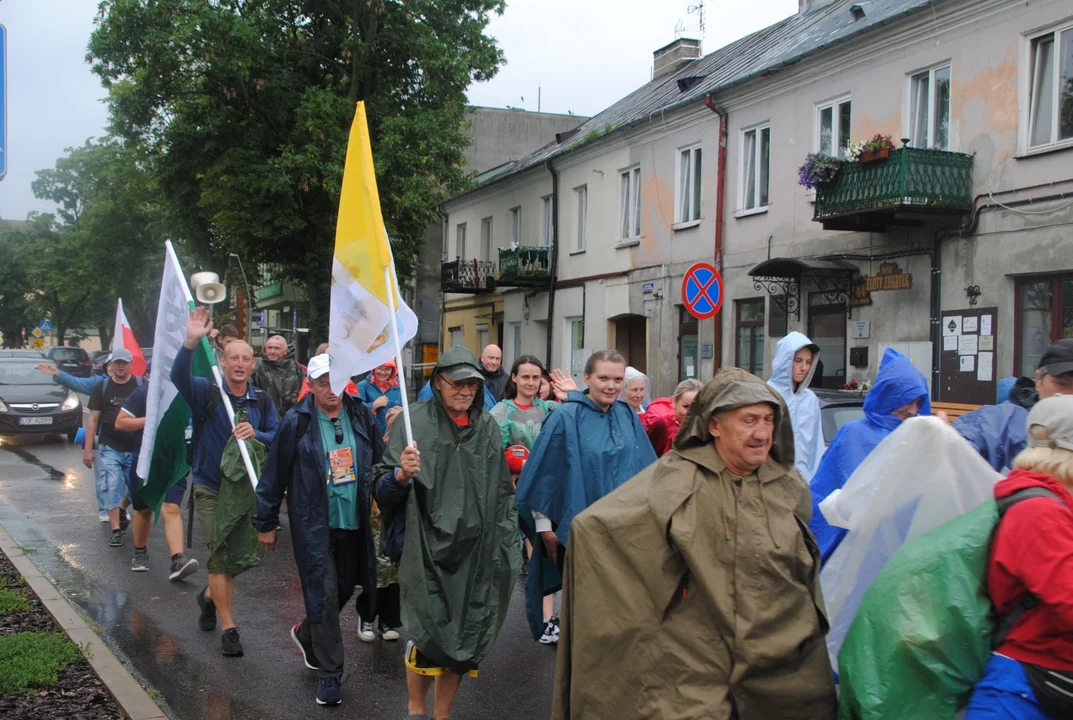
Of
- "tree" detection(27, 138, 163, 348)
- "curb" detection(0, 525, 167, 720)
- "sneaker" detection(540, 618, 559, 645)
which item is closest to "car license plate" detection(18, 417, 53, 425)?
"curb" detection(0, 525, 167, 720)

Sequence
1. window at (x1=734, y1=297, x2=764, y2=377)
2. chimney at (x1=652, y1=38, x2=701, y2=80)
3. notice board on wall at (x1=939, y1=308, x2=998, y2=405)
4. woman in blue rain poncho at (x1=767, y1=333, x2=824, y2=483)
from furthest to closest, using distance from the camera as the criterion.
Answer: chimney at (x1=652, y1=38, x2=701, y2=80)
window at (x1=734, y1=297, x2=764, y2=377)
notice board on wall at (x1=939, y1=308, x2=998, y2=405)
woman in blue rain poncho at (x1=767, y1=333, x2=824, y2=483)

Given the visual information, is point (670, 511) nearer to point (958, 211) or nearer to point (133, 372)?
point (133, 372)

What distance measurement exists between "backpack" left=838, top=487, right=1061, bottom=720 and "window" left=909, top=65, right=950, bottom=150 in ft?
44.5

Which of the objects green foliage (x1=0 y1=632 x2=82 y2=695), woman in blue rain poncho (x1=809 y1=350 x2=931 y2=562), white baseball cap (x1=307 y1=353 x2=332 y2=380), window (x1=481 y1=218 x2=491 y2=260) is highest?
window (x1=481 y1=218 x2=491 y2=260)

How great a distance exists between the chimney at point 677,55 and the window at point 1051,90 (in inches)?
599

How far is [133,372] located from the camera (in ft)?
33.0

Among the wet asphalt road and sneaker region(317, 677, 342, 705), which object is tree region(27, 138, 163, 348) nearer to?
the wet asphalt road

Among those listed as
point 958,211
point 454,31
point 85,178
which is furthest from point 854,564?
point 85,178

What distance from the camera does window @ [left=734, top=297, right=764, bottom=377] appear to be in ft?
62.3

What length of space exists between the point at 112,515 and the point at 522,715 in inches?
232

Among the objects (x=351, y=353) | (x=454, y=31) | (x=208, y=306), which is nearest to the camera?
(x=351, y=353)

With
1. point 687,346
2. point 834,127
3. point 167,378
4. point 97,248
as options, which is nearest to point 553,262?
point 687,346

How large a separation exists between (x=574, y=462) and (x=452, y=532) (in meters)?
0.98

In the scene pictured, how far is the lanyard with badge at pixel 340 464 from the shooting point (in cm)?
535
